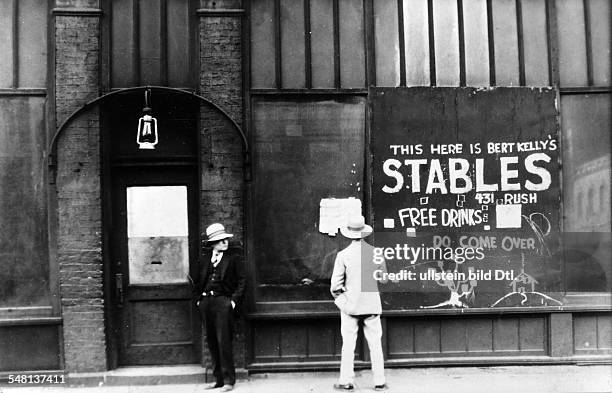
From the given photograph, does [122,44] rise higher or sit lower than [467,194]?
higher

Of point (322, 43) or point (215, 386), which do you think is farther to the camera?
point (322, 43)

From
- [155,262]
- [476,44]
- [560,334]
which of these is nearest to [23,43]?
[155,262]

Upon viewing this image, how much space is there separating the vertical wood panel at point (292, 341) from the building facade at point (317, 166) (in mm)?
26

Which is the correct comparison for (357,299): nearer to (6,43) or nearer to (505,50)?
(505,50)

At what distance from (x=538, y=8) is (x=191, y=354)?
21.3 ft

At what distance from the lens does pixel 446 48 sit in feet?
25.8

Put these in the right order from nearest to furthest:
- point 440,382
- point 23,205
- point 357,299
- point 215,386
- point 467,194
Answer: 1. point 357,299
2. point 215,386
3. point 440,382
4. point 23,205
5. point 467,194

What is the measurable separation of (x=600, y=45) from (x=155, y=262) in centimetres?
658

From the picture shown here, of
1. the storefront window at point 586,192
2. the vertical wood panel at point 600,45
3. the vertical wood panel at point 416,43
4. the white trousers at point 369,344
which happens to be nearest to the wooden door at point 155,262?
the white trousers at point 369,344

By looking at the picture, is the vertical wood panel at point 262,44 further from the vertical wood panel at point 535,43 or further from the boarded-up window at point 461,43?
the vertical wood panel at point 535,43

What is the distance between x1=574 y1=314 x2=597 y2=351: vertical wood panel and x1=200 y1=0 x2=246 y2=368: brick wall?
438 cm

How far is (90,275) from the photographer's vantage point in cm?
731

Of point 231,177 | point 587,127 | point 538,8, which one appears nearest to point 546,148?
point 587,127

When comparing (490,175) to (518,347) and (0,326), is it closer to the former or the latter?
(518,347)
